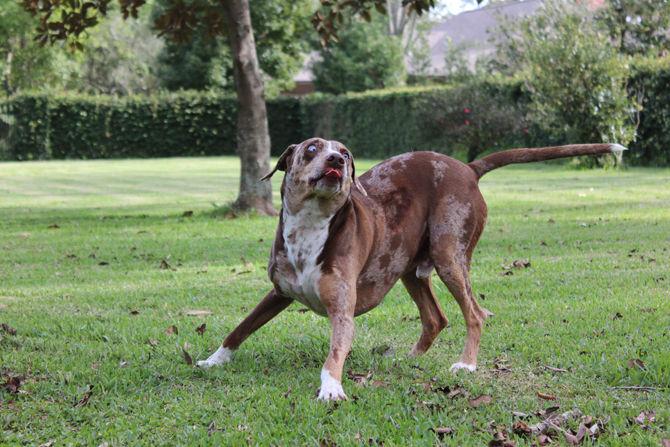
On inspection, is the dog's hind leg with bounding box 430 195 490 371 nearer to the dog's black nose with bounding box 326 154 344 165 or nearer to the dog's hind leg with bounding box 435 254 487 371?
the dog's hind leg with bounding box 435 254 487 371

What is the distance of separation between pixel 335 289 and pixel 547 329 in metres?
1.87

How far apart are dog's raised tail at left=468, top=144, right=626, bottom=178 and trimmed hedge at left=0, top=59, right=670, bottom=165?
22770mm

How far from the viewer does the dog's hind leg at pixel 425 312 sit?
17.6 ft

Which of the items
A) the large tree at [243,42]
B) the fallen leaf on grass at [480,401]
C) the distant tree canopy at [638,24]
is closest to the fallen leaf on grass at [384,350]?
the fallen leaf on grass at [480,401]

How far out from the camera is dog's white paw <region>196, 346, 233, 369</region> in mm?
5031

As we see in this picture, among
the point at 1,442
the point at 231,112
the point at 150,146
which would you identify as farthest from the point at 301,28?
the point at 1,442

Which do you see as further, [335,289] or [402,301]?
[402,301]

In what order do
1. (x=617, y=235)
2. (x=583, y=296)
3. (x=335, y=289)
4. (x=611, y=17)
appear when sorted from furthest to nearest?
(x=611, y=17)
(x=617, y=235)
(x=583, y=296)
(x=335, y=289)

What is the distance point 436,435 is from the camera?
3.80 m

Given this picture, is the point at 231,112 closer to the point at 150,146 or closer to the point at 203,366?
the point at 150,146

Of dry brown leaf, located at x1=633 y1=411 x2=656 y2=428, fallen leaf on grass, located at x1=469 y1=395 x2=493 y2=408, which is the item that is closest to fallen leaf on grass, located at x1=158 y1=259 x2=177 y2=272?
fallen leaf on grass, located at x1=469 y1=395 x2=493 y2=408

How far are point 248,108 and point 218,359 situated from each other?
8486mm

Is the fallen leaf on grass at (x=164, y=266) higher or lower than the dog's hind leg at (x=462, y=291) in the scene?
lower

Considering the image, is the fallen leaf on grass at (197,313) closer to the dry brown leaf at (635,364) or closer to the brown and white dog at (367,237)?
the brown and white dog at (367,237)
